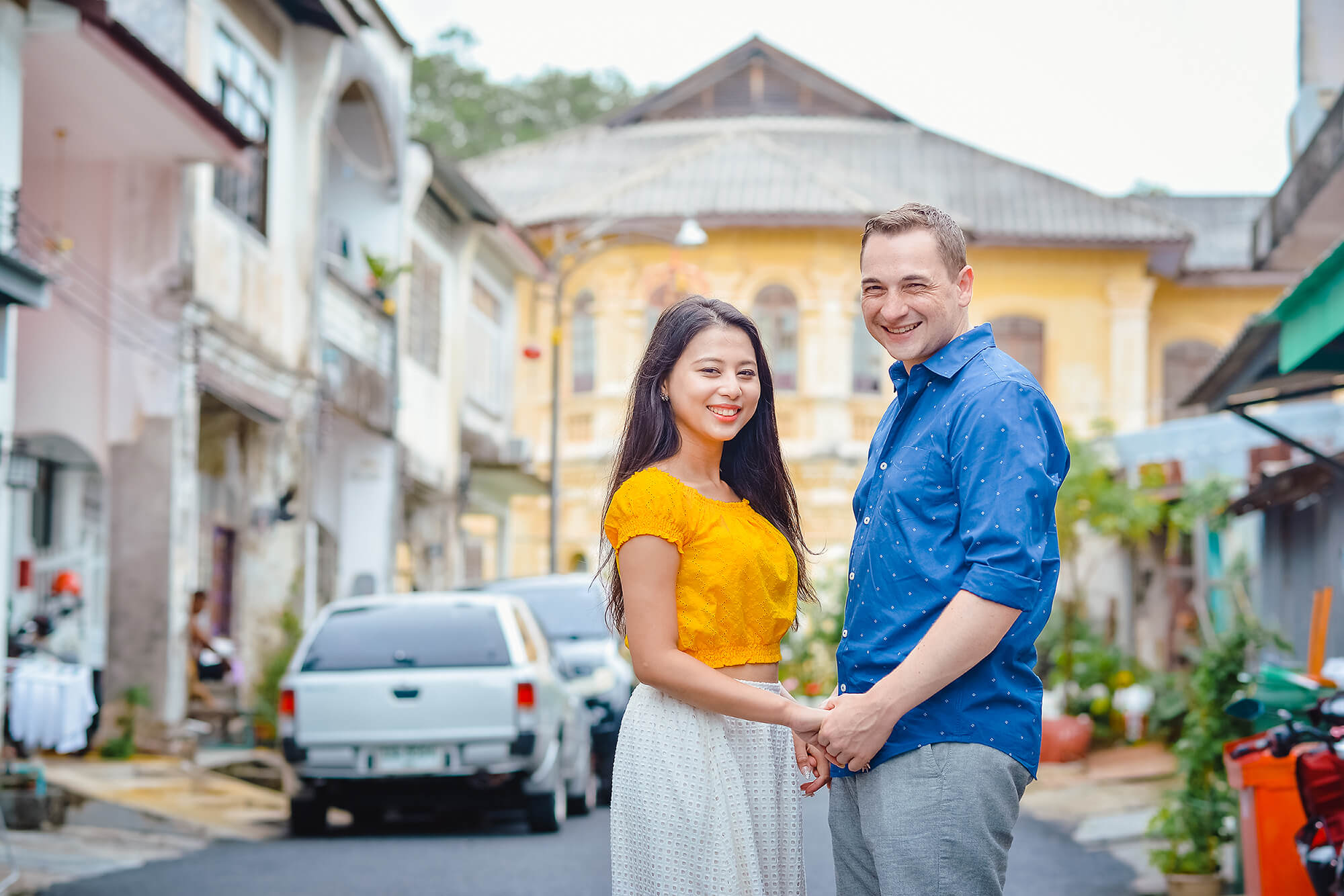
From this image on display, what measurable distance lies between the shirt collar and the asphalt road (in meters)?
5.84

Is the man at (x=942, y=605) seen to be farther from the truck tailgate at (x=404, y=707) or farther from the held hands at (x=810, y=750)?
the truck tailgate at (x=404, y=707)

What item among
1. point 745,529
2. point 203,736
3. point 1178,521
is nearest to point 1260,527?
point 1178,521

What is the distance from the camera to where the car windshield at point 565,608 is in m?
15.5

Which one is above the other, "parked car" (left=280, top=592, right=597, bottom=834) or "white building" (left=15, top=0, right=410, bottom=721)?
"white building" (left=15, top=0, right=410, bottom=721)

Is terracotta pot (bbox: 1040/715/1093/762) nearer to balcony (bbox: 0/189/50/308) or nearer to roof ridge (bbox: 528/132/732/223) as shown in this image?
balcony (bbox: 0/189/50/308)

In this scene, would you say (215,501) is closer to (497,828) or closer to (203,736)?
(203,736)

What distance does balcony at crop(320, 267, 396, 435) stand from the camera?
20.0 metres

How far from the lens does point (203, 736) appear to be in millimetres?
16766

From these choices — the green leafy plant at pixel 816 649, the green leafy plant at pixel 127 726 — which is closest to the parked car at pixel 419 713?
the green leafy plant at pixel 127 726

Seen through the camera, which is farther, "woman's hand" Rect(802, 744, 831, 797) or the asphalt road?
the asphalt road

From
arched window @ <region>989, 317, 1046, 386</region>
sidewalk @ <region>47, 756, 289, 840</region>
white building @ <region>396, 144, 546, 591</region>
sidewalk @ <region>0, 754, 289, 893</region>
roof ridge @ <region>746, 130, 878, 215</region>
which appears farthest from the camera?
arched window @ <region>989, 317, 1046, 386</region>

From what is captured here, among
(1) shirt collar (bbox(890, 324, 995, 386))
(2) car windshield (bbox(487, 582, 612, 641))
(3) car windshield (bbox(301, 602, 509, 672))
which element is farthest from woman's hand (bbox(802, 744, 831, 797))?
(2) car windshield (bbox(487, 582, 612, 641))

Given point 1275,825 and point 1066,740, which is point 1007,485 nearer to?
point 1275,825

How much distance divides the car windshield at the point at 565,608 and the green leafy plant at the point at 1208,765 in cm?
698
